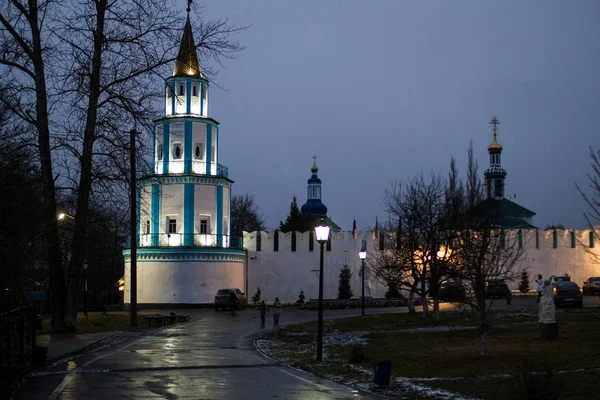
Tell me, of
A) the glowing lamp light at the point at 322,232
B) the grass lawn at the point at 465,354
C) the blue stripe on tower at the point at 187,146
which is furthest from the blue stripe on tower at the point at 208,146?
the glowing lamp light at the point at 322,232

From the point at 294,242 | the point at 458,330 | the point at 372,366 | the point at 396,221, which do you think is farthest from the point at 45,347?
the point at 294,242

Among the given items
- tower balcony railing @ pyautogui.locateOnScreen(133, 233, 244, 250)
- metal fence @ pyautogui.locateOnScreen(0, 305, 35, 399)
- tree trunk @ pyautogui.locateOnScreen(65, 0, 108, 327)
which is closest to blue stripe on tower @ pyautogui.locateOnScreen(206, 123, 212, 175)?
tower balcony railing @ pyautogui.locateOnScreen(133, 233, 244, 250)

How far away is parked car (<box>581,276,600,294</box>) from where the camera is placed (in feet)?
169

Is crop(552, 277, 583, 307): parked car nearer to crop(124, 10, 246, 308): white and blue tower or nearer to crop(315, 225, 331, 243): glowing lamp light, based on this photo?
crop(315, 225, 331, 243): glowing lamp light

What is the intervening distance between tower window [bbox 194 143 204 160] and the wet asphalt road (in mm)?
32006

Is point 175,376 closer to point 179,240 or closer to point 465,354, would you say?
point 465,354

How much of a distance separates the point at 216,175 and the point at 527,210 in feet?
164

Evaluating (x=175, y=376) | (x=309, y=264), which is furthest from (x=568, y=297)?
(x=175, y=376)

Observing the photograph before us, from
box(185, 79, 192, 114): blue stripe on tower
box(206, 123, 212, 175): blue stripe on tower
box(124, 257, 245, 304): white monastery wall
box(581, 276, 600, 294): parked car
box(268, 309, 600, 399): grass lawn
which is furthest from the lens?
box(206, 123, 212, 175): blue stripe on tower

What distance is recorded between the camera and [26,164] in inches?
1008

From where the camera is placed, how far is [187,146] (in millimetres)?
52594

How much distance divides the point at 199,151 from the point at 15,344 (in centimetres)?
4043

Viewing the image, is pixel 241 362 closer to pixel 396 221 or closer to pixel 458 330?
pixel 458 330

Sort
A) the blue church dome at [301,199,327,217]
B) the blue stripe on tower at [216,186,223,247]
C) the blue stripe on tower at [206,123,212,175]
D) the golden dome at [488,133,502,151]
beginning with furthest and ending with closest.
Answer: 1. the blue church dome at [301,199,327,217]
2. the golden dome at [488,133,502,151]
3. the blue stripe on tower at [216,186,223,247]
4. the blue stripe on tower at [206,123,212,175]
